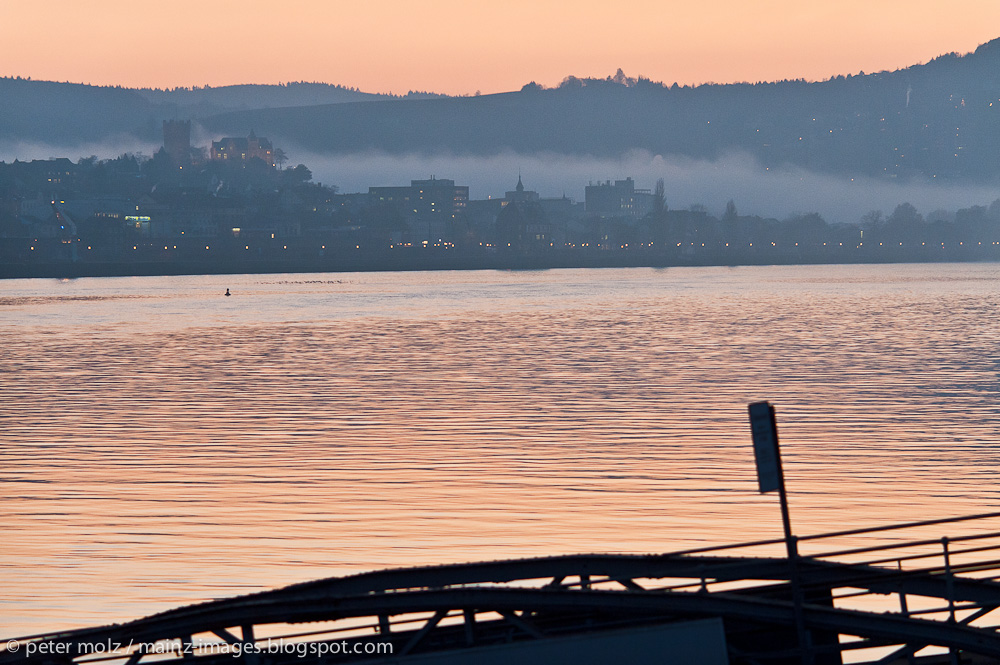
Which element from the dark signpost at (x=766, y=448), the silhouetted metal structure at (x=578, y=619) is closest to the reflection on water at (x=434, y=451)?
the silhouetted metal structure at (x=578, y=619)

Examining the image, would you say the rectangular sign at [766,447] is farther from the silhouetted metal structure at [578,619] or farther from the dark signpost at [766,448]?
the silhouetted metal structure at [578,619]

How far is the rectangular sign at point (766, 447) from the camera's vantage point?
11633 mm

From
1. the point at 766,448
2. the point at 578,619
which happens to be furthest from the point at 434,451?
the point at 766,448

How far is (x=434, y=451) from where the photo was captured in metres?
36.2

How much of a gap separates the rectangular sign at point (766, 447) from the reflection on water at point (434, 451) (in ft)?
39.7

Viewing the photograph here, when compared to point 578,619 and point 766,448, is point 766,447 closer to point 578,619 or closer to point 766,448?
point 766,448

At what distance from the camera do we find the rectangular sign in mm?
11633

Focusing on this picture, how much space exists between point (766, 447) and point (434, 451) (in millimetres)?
25000

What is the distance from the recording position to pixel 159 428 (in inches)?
1661

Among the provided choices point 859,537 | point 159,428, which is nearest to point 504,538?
point 859,537

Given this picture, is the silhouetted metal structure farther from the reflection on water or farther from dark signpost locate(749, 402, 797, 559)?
the reflection on water

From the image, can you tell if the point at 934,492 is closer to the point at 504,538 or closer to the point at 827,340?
the point at 504,538

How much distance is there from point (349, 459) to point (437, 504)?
7.21 m

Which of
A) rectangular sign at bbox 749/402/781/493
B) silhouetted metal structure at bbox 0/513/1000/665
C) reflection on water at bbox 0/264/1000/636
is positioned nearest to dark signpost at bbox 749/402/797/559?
rectangular sign at bbox 749/402/781/493
